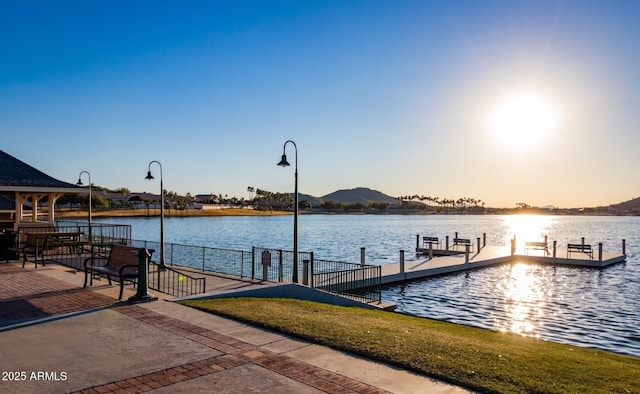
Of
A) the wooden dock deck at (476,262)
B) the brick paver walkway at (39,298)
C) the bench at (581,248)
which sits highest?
the brick paver walkway at (39,298)

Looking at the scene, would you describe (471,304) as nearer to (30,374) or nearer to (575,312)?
(575,312)

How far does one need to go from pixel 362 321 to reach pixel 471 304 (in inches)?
411

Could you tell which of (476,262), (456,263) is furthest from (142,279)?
(476,262)

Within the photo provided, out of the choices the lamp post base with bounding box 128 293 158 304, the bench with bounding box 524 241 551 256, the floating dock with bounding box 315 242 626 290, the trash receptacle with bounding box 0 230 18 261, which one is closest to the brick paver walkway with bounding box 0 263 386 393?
the lamp post base with bounding box 128 293 158 304

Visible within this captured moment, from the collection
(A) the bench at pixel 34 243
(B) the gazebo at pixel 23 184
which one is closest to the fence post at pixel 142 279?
(A) the bench at pixel 34 243

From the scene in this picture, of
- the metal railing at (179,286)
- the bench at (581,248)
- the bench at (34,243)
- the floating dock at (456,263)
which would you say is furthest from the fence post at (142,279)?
the bench at (581,248)

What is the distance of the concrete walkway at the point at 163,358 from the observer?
565 centimetres

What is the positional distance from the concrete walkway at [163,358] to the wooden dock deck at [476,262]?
16.1m

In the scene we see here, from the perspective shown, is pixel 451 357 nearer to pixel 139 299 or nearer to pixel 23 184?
pixel 139 299

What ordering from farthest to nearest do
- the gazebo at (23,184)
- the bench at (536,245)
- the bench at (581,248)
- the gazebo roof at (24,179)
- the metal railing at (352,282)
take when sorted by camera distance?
the bench at (536,245) → the bench at (581,248) → the gazebo at (23,184) → the gazebo roof at (24,179) → the metal railing at (352,282)

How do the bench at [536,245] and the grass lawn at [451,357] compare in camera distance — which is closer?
the grass lawn at [451,357]

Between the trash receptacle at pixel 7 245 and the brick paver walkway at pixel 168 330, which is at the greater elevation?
the trash receptacle at pixel 7 245

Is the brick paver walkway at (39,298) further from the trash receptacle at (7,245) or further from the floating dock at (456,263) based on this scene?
the floating dock at (456,263)

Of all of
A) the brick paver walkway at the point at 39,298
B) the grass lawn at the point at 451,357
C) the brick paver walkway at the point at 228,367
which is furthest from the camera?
the brick paver walkway at the point at 39,298
